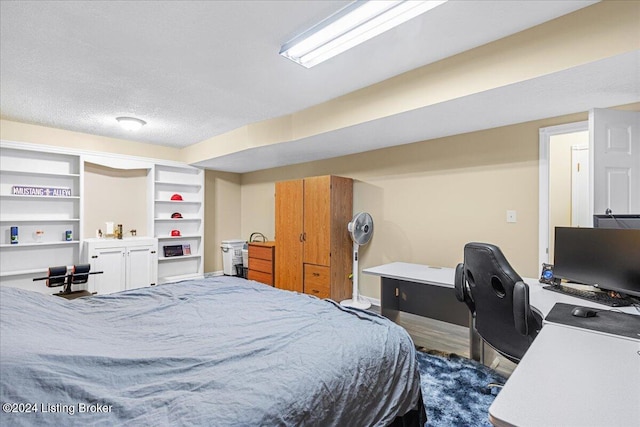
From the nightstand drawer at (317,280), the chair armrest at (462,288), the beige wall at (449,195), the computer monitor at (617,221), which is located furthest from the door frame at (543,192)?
the nightstand drawer at (317,280)

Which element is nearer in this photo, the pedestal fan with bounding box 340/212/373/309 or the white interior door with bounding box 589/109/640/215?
the white interior door with bounding box 589/109/640/215

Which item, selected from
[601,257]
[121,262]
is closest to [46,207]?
[121,262]

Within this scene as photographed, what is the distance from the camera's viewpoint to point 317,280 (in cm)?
410

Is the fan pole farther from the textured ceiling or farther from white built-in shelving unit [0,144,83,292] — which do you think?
white built-in shelving unit [0,144,83,292]

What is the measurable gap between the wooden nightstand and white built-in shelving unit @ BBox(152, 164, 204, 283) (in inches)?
43.9

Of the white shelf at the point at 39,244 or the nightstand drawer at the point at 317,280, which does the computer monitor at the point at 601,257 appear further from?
the white shelf at the point at 39,244

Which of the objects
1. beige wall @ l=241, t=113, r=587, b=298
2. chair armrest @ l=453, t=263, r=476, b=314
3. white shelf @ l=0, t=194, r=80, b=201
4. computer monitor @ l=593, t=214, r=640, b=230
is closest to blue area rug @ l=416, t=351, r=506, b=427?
chair armrest @ l=453, t=263, r=476, b=314

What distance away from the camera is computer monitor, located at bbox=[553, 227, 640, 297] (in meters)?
1.77

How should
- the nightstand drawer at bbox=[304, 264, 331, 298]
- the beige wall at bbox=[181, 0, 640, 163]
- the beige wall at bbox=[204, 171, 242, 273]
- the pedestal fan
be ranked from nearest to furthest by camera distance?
the beige wall at bbox=[181, 0, 640, 163] < the pedestal fan < the nightstand drawer at bbox=[304, 264, 331, 298] < the beige wall at bbox=[204, 171, 242, 273]

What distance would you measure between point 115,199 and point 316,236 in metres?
3.28

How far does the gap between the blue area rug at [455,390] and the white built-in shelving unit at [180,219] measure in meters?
4.31

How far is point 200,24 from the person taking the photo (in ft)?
6.55

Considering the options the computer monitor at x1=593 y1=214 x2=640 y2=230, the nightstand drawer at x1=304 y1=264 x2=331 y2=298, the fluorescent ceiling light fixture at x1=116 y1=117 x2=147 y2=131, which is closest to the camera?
the computer monitor at x1=593 y1=214 x2=640 y2=230

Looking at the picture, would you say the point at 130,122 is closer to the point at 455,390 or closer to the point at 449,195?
the point at 449,195
